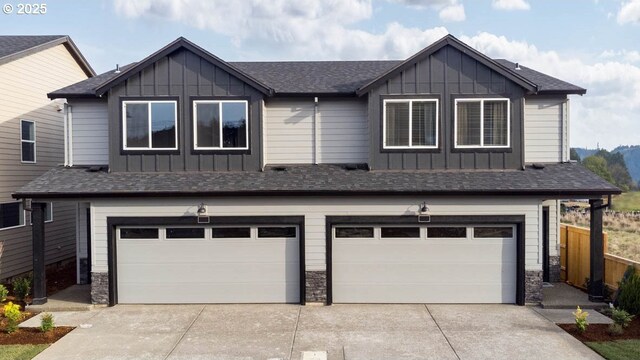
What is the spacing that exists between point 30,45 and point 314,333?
546 inches

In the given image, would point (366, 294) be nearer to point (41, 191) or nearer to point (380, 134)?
point (380, 134)

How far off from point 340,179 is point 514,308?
17.1ft

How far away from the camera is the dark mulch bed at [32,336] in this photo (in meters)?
9.61

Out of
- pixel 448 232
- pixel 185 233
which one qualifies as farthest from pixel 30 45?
pixel 448 232

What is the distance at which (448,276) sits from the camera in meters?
12.1

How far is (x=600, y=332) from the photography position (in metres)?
9.88

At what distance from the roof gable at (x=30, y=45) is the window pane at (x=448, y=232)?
13329 millimetres

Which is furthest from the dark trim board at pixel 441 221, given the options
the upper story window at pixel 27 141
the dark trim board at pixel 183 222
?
the upper story window at pixel 27 141

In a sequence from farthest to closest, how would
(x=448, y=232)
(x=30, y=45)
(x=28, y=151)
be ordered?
(x=30, y=45)
(x=28, y=151)
(x=448, y=232)

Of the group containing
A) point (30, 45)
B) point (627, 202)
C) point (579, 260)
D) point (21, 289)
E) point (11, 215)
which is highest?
point (30, 45)

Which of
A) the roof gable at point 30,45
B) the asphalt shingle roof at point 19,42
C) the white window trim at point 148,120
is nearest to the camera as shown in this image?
the white window trim at point 148,120

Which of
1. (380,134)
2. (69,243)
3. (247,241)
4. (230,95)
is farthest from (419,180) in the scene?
(69,243)

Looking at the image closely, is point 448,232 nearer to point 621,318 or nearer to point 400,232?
point 400,232

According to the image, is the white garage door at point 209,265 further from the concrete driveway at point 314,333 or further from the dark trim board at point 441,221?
the dark trim board at point 441,221
